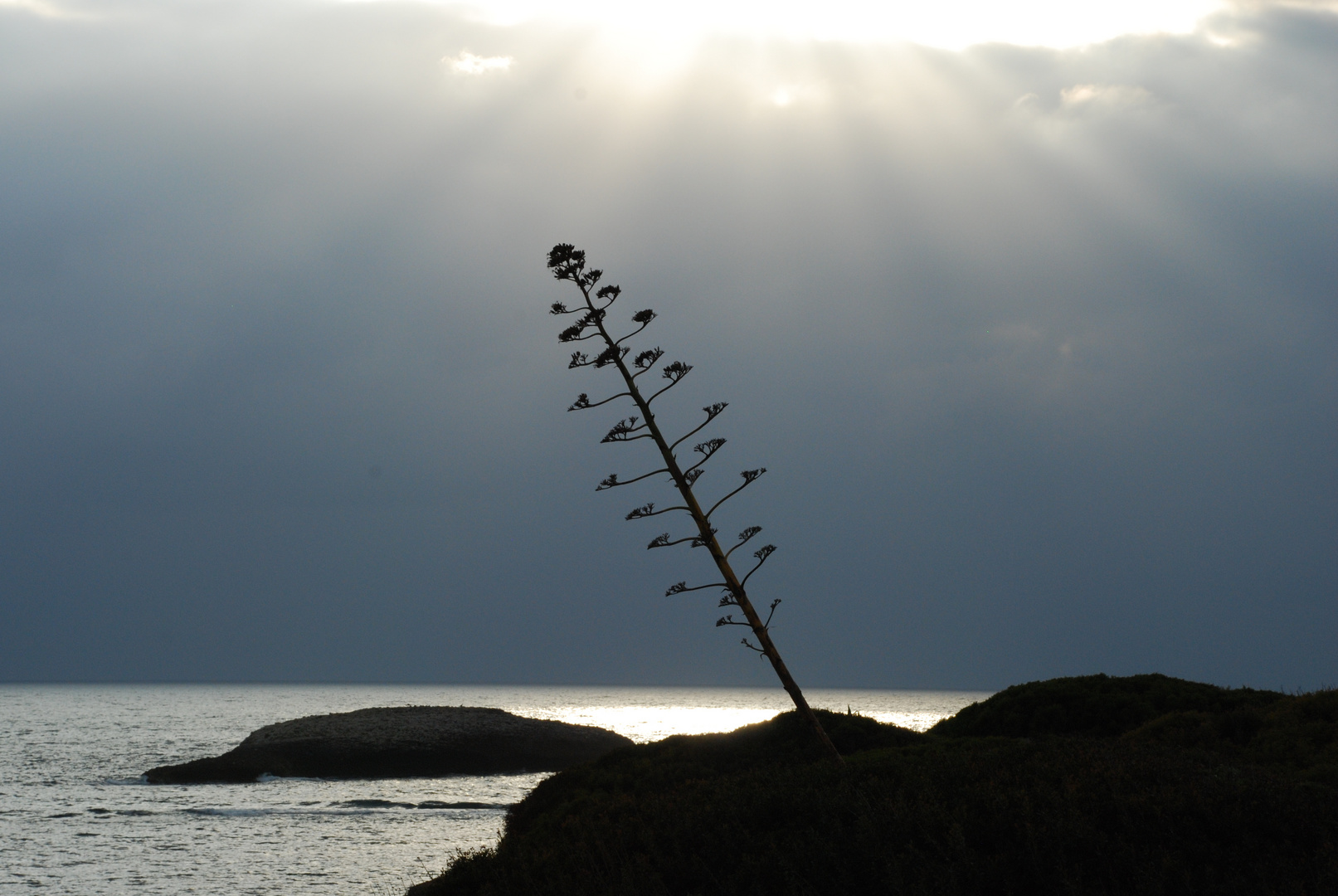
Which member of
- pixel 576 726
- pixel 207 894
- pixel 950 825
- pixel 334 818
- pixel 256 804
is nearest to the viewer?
pixel 950 825

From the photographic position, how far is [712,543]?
19578 millimetres

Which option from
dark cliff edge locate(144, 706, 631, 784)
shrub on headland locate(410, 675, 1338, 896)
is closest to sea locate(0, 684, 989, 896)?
dark cliff edge locate(144, 706, 631, 784)

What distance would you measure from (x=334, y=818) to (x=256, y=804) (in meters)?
8.09

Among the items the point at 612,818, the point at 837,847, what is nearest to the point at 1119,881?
the point at 837,847

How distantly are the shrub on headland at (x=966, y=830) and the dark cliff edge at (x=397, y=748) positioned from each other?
52567 millimetres

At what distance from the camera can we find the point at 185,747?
3531 inches

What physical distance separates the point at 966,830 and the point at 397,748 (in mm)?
67709

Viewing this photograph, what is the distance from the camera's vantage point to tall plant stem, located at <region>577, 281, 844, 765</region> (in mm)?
19219

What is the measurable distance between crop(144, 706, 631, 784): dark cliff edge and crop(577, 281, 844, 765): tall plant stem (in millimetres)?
51566

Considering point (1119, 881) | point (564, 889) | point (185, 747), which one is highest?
point (1119, 881)

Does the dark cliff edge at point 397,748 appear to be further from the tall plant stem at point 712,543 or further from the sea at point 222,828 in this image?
the tall plant stem at point 712,543

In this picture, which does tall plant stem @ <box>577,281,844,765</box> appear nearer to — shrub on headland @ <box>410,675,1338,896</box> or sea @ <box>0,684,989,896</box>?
shrub on headland @ <box>410,675,1338,896</box>

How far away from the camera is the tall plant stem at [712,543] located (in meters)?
19.2

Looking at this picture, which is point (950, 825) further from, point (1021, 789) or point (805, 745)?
point (805, 745)
